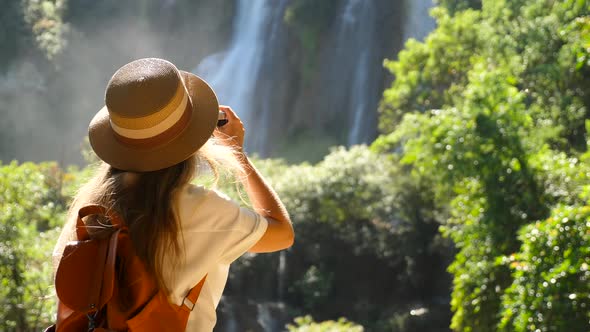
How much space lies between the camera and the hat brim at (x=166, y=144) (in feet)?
6.47

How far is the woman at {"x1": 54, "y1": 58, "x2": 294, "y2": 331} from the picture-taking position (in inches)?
77.0

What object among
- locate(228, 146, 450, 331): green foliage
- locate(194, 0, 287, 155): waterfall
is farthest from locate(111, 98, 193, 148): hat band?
locate(194, 0, 287, 155): waterfall

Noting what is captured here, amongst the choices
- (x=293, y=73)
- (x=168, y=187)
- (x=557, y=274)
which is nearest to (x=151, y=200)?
(x=168, y=187)

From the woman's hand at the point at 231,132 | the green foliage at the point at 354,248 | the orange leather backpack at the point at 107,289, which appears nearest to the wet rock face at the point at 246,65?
the green foliage at the point at 354,248

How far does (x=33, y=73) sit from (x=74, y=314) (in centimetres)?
4005

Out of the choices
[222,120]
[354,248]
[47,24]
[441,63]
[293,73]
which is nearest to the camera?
[222,120]

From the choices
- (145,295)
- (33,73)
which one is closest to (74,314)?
(145,295)

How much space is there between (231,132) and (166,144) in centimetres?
33

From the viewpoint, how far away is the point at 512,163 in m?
9.07

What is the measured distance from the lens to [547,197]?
8.80 metres

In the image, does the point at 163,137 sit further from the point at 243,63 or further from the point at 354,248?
the point at 243,63

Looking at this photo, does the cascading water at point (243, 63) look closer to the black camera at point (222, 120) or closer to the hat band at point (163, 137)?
the black camera at point (222, 120)

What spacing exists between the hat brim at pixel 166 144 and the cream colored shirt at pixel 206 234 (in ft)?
0.34

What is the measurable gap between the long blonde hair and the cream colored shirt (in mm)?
32
